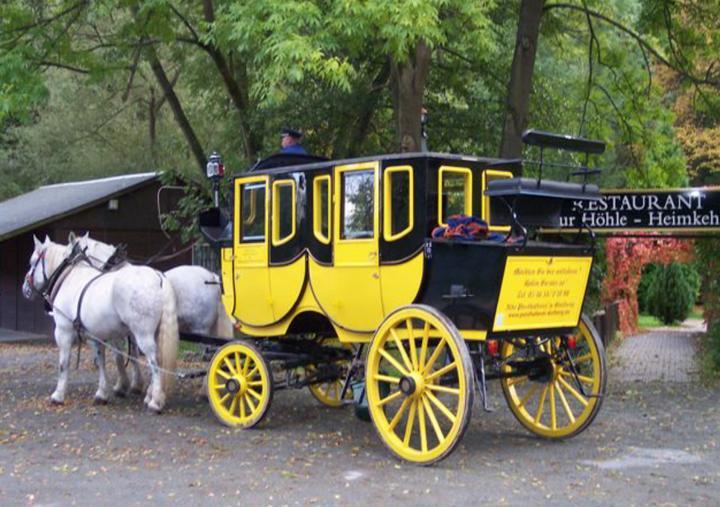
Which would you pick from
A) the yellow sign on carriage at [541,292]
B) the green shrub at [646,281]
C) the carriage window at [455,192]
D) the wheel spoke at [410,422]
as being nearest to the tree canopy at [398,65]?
the carriage window at [455,192]

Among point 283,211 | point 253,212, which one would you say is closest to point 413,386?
point 283,211

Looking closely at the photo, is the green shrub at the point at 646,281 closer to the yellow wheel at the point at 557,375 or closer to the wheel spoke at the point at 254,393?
the yellow wheel at the point at 557,375

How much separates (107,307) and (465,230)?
4716mm

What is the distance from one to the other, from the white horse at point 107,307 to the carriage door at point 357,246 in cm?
249

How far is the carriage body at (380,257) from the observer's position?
8.37 metres

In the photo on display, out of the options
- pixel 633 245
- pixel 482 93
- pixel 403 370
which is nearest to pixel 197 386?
pixel 403 370

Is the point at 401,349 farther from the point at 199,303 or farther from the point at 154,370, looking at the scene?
the point at 199,303

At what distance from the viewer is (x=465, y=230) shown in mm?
8453

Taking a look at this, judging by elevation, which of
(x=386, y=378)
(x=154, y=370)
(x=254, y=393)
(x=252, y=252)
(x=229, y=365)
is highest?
(x=252, y=252)

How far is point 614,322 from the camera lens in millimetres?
23234

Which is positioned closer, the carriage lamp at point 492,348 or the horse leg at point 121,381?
the carriage lamp at point 492,348

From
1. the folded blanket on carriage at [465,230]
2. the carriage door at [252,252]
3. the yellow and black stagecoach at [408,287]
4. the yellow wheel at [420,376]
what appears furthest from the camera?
the carriage door at [252,252]

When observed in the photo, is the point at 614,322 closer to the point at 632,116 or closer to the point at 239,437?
the point at 632,116

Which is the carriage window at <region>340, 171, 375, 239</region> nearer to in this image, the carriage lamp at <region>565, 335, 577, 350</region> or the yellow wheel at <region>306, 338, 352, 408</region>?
the carriage lamp at <region>565, 335, 577, 350</region>
